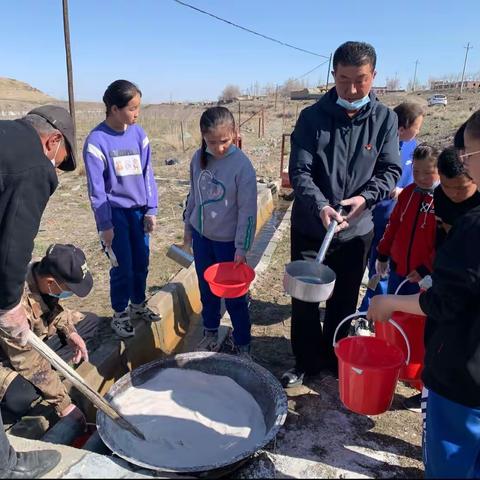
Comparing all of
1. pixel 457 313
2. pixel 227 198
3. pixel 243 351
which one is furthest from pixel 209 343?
pixel 457 313

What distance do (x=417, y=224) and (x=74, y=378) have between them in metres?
2.39

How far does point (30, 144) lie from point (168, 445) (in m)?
1.79

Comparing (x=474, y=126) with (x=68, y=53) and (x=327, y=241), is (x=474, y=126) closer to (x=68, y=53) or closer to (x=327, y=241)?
(x=327, y=241)

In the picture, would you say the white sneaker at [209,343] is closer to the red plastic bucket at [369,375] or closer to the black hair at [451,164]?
the red plastic bucket at [369,375]

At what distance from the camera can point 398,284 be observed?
10.9 feet

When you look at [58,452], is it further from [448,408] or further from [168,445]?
[448,408]

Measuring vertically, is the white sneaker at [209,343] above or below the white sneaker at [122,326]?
below

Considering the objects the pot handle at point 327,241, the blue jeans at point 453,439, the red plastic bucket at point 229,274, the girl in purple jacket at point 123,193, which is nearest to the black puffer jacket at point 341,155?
the pot handle at point 327,241

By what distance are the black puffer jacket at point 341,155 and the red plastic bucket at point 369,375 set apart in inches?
28.9

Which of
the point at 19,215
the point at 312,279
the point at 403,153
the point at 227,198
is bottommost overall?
the point at 312,279

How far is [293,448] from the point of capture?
257 cm

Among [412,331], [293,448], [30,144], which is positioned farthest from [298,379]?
[30,144]

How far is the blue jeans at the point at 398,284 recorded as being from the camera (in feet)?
10.5

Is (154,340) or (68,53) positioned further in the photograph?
(68,53)
